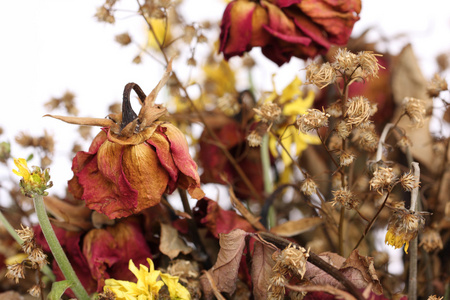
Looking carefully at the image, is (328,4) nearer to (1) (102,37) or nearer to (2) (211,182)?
(2) (211,182)

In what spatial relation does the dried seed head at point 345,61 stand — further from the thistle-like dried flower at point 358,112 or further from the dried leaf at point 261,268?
the dried leaf at point 261,268

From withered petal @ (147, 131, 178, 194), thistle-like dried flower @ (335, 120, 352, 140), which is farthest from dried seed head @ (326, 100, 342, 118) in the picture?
withered petal @ (147, 131, 178, 194)

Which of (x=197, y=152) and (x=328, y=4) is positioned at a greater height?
(x=328, y=4)

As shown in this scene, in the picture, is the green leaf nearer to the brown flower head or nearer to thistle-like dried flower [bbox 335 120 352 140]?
the brown flower head

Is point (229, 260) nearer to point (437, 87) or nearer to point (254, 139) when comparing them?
point (254, 139)

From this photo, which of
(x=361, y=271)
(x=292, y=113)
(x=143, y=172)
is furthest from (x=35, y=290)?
(x=292, y=113)

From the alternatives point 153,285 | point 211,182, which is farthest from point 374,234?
point 153,285

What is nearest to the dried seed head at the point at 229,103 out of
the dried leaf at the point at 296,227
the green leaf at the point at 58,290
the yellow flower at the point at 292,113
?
the yellow flower at the point at 292,113
